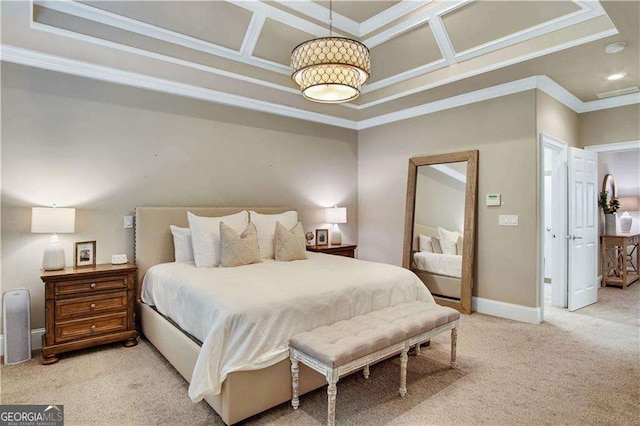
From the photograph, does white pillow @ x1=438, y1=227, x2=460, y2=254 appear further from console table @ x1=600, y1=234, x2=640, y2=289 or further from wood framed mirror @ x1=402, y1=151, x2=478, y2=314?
console table @ x1=600, y1=234, x2=640, y2=289

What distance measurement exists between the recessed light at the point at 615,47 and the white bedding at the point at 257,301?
2.74 m

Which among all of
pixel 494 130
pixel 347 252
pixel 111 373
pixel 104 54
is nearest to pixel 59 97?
pixel 104 54

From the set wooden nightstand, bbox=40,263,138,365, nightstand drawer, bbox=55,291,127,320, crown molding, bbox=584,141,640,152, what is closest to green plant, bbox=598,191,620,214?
crown molding, bbox=584,141,640,152

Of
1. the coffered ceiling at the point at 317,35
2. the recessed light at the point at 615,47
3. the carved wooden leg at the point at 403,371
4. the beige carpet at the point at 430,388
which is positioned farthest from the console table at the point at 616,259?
the carved wooden leg at the point at 403,371

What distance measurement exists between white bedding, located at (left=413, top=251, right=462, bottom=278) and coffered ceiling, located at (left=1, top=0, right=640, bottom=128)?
2.03 metres

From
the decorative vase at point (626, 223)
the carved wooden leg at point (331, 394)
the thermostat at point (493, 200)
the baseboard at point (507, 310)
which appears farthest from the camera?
the decorative vase at point (626, 223)

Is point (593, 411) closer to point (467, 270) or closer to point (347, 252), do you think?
point (467, 270)

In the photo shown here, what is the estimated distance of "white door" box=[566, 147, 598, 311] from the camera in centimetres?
445

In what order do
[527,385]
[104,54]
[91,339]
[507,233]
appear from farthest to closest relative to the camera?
[507,233]
[104,54]
[91,339]
[527,385]

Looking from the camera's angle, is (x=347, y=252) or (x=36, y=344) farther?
(x=347, y=252)

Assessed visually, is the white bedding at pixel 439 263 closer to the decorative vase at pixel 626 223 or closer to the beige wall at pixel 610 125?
the beige wall at pixel 610 125

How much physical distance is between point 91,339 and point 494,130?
4.72 meters

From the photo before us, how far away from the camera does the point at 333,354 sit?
1952 mm

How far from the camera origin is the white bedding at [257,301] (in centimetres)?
204
